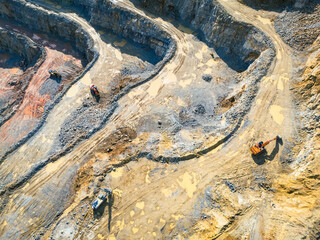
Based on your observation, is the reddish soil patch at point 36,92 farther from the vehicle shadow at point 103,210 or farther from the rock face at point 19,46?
the vehicle shadow at point 103,210

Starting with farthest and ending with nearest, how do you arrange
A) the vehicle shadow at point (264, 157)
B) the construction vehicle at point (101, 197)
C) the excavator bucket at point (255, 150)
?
the vehicle shadow at point (264, 157) → the excavator bucket at point (255, 150) → the construction vehicle at point (101, 197)

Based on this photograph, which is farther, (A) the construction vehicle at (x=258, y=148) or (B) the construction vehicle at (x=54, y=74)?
(B) the construction vehicle at (x=54, y=74)

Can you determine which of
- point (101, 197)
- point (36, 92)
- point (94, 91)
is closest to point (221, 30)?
point (94, 91)

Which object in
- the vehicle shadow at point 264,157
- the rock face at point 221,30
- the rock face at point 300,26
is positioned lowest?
the vehicle shadow at point 264,157

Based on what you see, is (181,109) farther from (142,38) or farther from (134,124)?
(142,38)

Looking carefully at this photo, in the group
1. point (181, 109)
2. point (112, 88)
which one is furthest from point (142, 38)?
point (181, 109)

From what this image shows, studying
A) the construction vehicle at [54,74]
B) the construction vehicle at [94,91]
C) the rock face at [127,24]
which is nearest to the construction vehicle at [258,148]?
the construction vehicle at [94,91]
